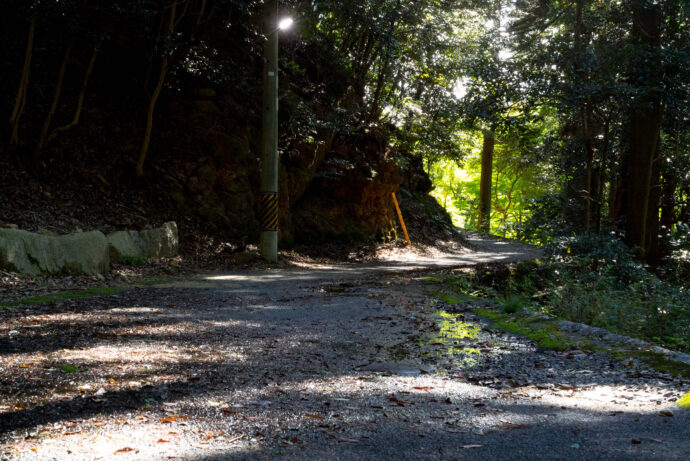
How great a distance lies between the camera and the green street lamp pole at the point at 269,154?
1447 cm

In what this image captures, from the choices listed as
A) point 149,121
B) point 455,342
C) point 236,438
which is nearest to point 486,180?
point 149,121

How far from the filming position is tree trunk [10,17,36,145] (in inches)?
471

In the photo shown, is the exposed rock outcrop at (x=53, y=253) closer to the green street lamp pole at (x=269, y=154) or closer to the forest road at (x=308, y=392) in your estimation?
the forest road at (x=308, y=392)

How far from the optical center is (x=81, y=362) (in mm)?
4336

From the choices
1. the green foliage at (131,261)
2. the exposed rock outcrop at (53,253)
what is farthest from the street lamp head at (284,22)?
the exposed rock outcrop at (53,253)

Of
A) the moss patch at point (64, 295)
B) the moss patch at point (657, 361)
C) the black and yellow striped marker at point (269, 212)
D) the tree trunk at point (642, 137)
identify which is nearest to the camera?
the moss patch at point (657, 361)

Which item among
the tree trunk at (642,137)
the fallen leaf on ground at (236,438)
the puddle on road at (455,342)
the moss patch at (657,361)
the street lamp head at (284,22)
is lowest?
the puddle on road at (455,342)

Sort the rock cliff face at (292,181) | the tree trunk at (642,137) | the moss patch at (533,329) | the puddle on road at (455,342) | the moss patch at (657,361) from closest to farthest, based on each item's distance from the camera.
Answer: the moss patch at (657,361)
the puddle on road at (455,342)
the moss patch at (533,329)
the tree trunk at (642,137)
the rock cliff face at (292,181)

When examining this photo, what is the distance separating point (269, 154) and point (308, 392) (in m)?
11.3

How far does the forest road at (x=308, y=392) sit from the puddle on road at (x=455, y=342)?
0.03m

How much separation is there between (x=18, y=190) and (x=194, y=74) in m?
6.31

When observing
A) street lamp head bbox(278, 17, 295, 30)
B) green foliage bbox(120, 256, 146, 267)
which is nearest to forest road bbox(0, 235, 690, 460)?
green foliage bbox(120, 256, 146, 267)

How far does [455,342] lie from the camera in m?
5.89

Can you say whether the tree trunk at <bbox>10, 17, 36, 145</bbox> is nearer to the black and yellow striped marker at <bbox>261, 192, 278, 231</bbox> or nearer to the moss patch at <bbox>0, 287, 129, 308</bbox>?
the black and yellow striped marker at <bbox>261, 192, 278, 231</bbox>
